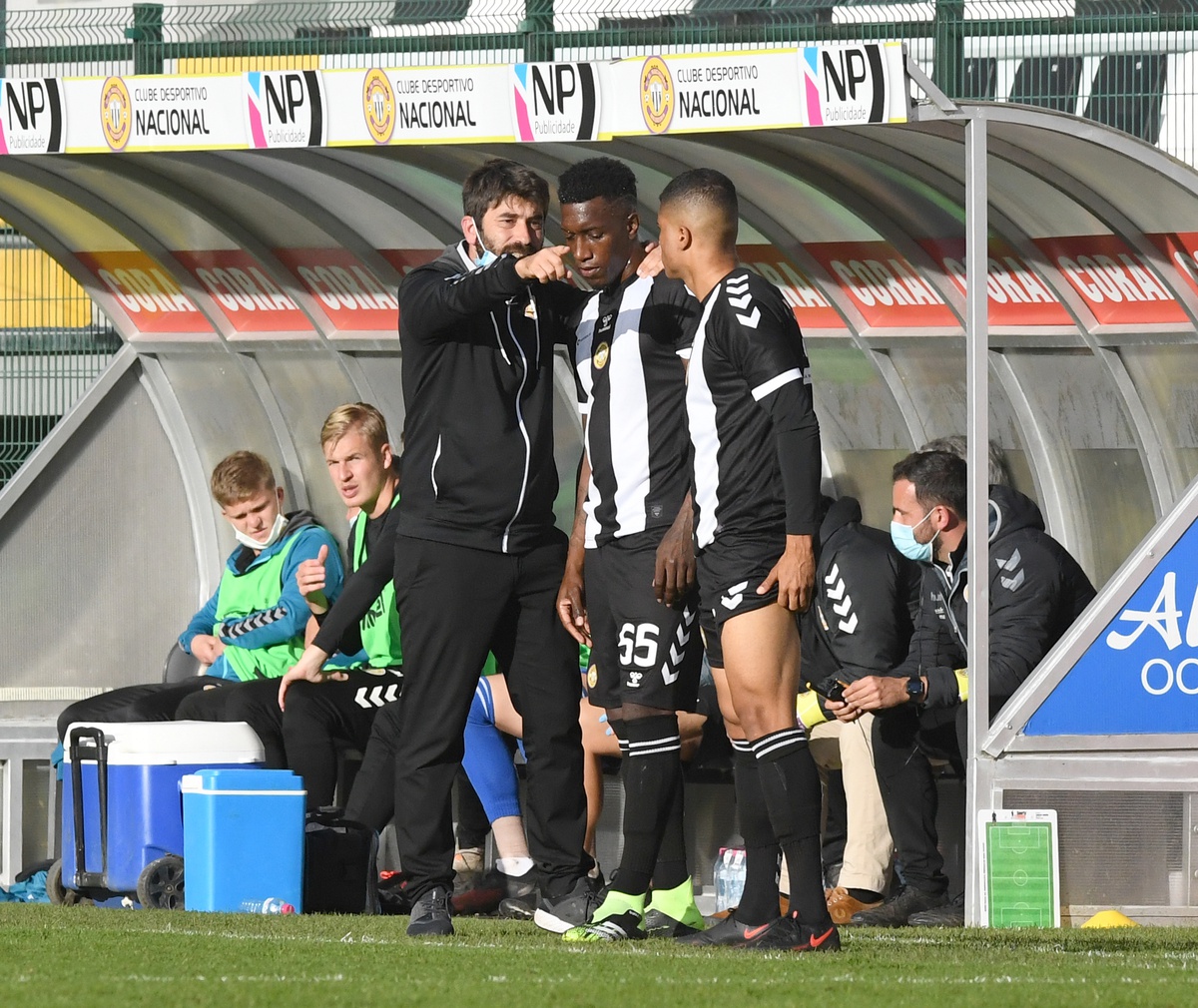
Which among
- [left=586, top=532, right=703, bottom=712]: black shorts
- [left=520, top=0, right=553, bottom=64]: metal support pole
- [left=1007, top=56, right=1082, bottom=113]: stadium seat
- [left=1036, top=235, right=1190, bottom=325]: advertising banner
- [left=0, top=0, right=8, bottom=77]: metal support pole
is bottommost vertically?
[left=586, top=532, right=703, bottom=712]: black shorts

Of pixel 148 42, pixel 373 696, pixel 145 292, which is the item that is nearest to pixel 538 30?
pixel 148 42

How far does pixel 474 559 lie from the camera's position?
5.52 m

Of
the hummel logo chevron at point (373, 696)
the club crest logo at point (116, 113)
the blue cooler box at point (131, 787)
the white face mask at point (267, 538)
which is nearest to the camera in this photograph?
the blue cooler box at point (131, 787)

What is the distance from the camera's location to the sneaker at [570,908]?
5.61 meters

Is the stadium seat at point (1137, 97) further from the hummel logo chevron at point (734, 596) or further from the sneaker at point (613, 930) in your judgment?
the sneaker at point (613, 930)

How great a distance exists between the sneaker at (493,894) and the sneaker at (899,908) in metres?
1.02

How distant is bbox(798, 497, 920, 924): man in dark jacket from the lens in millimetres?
6656

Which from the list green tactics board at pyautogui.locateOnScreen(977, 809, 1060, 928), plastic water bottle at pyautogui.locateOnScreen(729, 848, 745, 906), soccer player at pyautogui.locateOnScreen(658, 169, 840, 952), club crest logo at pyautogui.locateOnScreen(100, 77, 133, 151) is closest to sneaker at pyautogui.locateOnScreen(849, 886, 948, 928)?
green tactics board at pyautogui.locateOnScreen(977, 809, 1060, 928)

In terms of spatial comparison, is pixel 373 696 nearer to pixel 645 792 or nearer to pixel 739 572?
pixel 645 792

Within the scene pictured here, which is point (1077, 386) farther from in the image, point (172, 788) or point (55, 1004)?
point (55, 1004)

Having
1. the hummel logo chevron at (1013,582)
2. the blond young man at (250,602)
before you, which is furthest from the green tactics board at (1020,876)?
the blond young man at (250,602)

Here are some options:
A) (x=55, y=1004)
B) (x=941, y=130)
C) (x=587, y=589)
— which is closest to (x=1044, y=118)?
(x=941, y=130)

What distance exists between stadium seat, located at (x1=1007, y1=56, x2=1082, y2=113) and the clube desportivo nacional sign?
2.17 metres

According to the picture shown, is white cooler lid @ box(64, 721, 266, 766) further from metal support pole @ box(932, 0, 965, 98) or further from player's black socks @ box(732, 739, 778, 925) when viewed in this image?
metal support pole @ box(932, 0, 965, 98)
